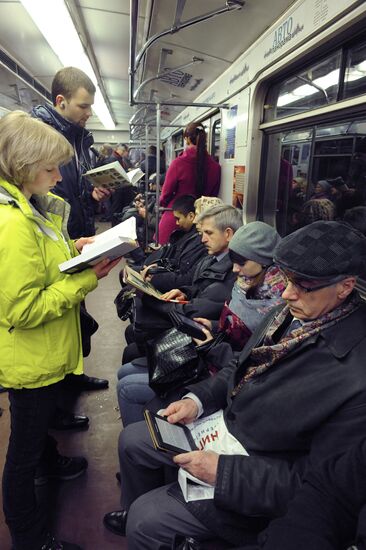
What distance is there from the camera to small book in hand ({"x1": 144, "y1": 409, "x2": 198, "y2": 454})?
1341mm

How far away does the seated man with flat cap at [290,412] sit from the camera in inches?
45.5

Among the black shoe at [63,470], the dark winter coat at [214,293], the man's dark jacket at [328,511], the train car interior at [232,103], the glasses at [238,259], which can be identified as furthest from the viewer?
the dark winter coat at [214,293]

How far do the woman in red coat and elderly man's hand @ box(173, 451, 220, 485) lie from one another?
10.8 ft

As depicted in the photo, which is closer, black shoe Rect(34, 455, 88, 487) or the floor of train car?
the floor of train car

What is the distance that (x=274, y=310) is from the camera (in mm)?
1606

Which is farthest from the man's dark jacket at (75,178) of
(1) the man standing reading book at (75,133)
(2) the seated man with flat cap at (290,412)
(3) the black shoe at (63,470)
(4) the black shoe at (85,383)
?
(2) the seated man with flat cap at (290,412)

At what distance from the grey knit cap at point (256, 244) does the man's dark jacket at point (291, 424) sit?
26.5 inches

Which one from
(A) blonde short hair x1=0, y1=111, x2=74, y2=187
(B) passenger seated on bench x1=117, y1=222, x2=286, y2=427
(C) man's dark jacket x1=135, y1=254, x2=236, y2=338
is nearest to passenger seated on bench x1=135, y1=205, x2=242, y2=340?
(C) man's dark jacket x1=135, y1=254, x2=236, y2=338

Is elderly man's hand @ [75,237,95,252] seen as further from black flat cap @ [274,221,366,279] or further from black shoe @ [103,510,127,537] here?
black shoe @ [103,510,127,537]

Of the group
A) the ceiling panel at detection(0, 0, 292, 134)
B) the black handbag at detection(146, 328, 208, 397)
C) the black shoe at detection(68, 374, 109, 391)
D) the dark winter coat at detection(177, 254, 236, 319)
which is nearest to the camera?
the black handbag at detection(146, 328, 208, 397)

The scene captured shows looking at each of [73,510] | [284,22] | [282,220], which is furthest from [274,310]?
[284,22]

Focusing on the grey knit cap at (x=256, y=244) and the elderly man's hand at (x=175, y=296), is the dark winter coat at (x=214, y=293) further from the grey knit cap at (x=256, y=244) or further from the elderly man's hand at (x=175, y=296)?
the grey knit cap at (x=256, y=244)

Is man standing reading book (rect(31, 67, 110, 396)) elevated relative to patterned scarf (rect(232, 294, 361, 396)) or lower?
elevated

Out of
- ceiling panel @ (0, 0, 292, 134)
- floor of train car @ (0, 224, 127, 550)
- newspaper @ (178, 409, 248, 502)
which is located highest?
ceiling panel @ (0, 0, 292, 134)
